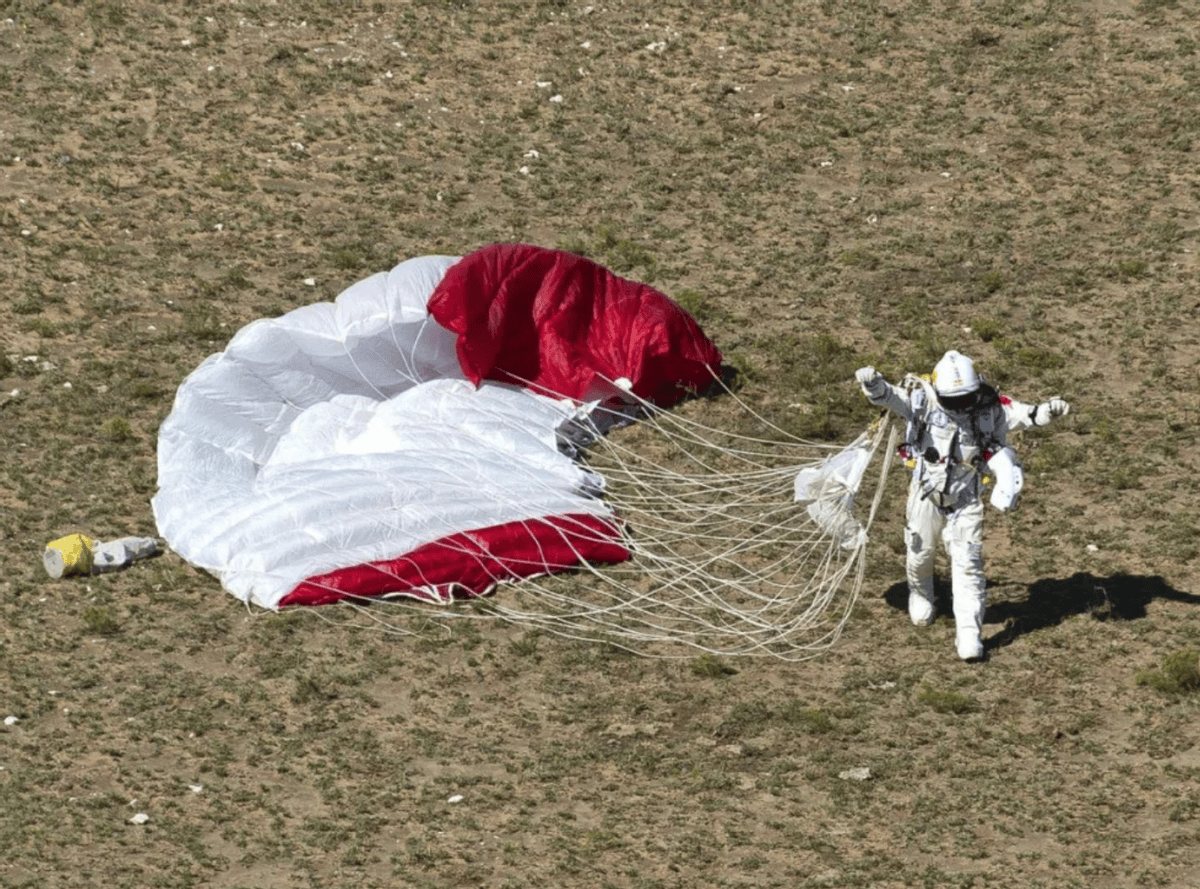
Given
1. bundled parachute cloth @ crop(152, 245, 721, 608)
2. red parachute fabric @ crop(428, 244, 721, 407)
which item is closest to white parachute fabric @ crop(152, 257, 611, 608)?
bundled parachute cloth @ crop(152, 245, 721, 608)

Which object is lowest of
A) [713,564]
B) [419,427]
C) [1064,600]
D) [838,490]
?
[713,564]

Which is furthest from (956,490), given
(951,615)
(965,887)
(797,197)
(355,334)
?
(797,197)

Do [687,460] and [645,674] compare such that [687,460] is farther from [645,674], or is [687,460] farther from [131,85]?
[131,85]

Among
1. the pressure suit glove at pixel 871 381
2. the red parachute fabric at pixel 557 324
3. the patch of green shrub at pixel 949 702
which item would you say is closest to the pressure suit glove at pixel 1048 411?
the pressure suit glove at pixel 871 381

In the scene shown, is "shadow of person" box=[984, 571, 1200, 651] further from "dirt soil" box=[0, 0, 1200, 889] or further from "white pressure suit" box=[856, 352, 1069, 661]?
"white pressure suit" box=[856, 352, 1069, 661]

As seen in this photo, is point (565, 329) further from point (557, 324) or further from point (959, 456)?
point (959, 456)

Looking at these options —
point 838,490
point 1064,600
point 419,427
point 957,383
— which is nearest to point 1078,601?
point 1064,600
